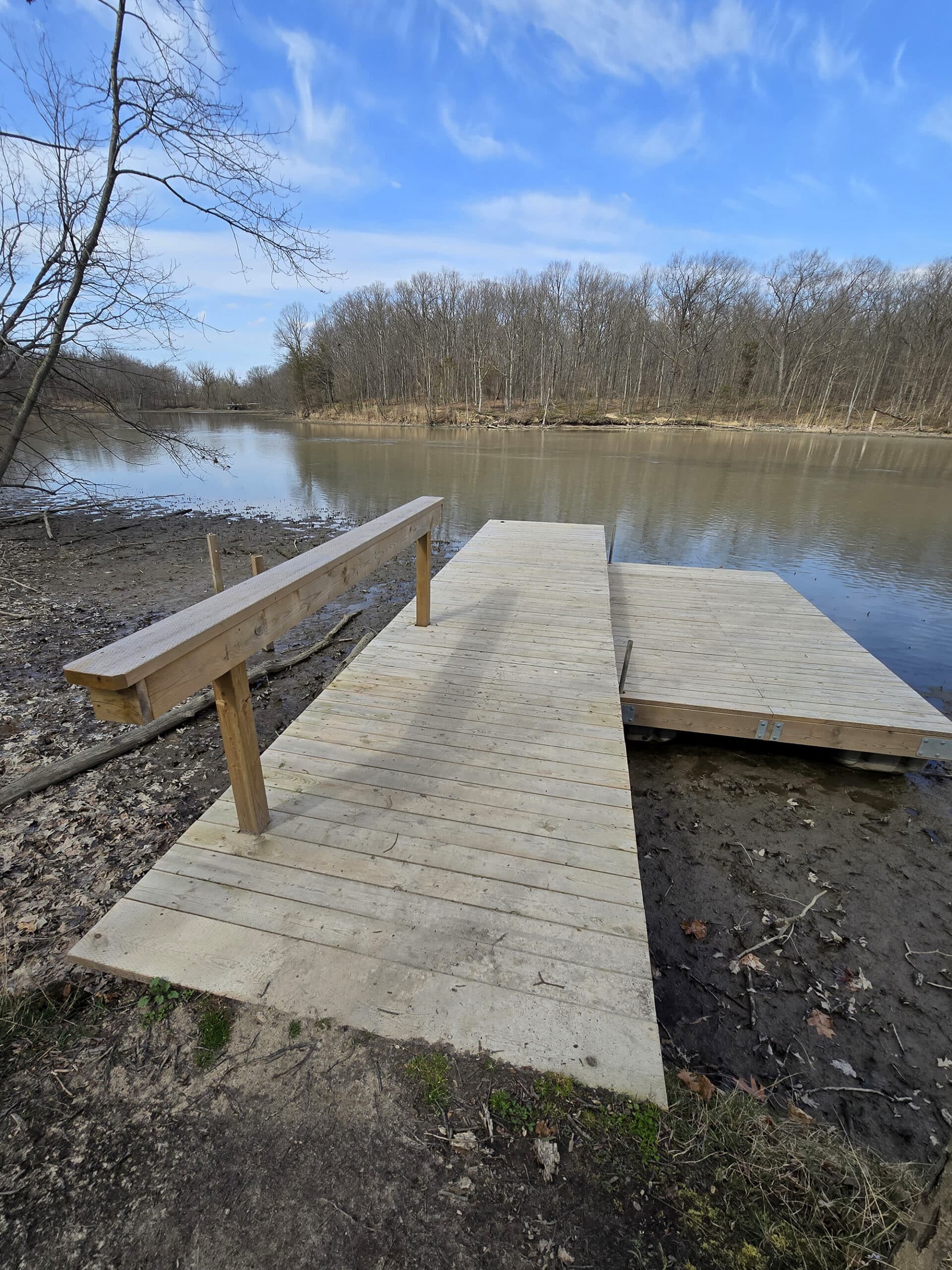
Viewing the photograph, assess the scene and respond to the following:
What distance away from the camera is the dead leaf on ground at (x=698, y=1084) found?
175 centimetres

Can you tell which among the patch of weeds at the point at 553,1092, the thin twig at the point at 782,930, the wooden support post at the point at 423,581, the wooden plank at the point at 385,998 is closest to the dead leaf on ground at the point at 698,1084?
the wooden plank at the point at 385,998

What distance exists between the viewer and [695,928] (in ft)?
10.3

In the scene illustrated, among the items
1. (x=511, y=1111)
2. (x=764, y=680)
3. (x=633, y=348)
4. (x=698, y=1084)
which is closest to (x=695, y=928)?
(x=698, y=1084)

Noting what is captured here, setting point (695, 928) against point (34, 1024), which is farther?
point (695, 928)

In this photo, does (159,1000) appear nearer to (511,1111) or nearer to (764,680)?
(511,1111)

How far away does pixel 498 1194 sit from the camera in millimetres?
1359

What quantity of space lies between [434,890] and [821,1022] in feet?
6.86

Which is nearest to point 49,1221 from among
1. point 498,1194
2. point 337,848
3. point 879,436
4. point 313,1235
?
point 313,1235

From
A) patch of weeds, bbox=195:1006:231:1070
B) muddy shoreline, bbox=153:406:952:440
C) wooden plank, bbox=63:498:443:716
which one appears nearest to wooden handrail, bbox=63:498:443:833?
wooden plank, bbox=63:498:443:716

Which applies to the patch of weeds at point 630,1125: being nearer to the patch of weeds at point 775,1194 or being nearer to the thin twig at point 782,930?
the patch of weeds at point 775,1194

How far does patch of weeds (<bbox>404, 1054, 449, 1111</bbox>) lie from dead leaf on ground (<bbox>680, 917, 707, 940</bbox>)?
2045 millimetres

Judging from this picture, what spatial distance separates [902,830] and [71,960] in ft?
16.3

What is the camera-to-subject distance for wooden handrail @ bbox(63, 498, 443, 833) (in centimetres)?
146

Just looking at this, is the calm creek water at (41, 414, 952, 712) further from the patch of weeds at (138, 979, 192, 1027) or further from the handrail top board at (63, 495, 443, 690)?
the patch of weeds at (138, 979, 192, 1027)
